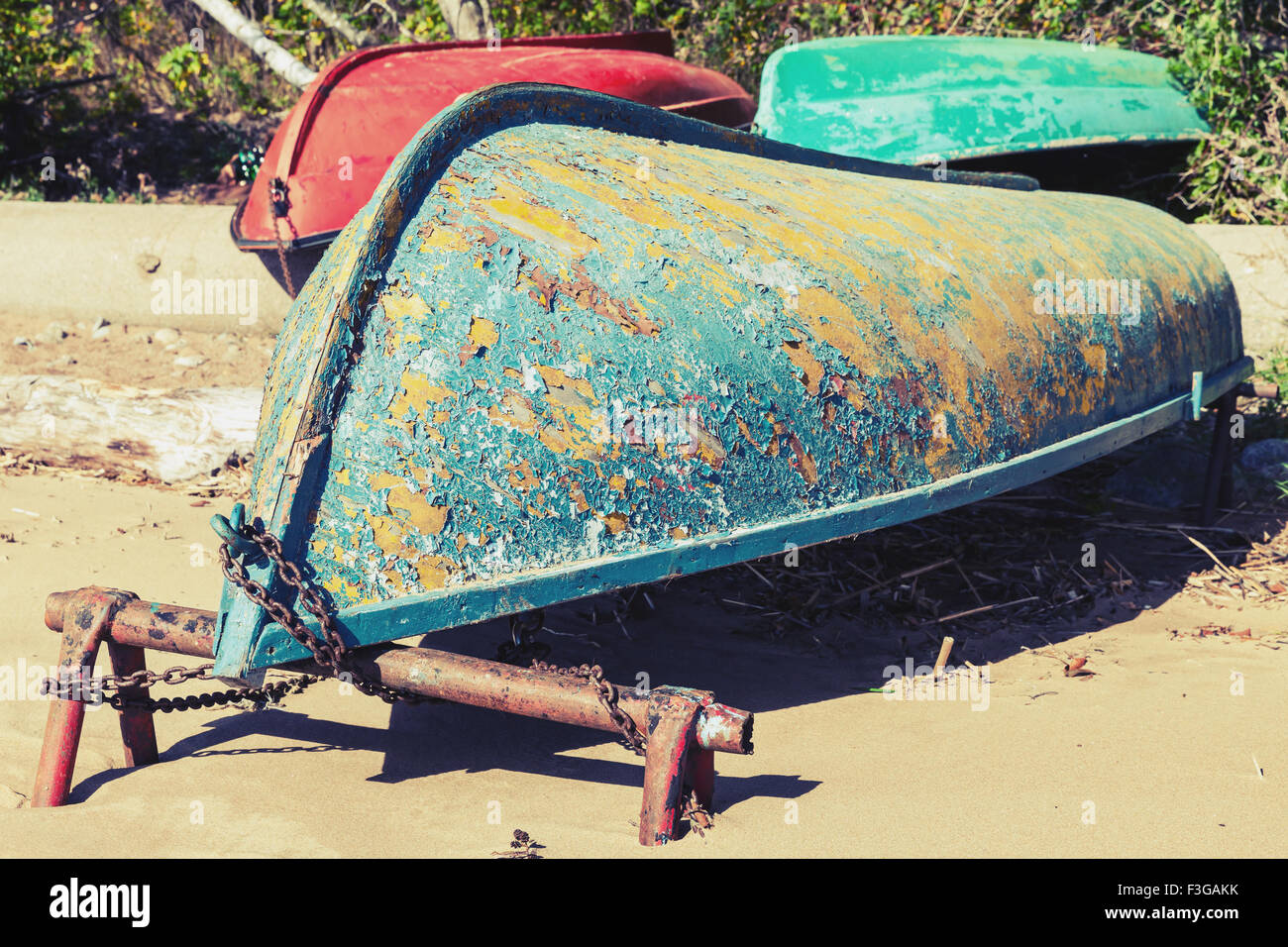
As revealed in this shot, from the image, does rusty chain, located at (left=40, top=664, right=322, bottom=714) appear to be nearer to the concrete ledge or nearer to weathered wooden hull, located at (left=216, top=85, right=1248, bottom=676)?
weathered wooden hull, located at (left=216, top=85, right=1248, bottom=676)

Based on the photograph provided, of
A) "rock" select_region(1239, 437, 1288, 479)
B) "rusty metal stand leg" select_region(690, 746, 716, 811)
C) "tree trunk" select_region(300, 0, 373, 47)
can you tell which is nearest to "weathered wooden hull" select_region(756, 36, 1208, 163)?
"rock" select_region(1239, 437, 1288, 479)

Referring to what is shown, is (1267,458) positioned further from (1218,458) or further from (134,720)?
(134,720)

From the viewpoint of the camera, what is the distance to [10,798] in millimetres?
2523

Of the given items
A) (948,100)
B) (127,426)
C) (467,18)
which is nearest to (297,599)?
(127,426)

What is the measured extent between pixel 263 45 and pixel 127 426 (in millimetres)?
4727

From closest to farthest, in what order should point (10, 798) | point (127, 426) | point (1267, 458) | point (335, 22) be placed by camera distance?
point (10, 798), point (127, 426), point (1267, 458), point (335, 22)

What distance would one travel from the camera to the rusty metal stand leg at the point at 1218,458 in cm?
477

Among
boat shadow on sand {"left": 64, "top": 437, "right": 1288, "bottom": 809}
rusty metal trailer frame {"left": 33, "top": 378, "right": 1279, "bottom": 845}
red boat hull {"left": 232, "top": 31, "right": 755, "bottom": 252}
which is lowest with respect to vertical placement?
boat shadow on sand {"left": 64, "top": 437, "right": 1288, "bottom": 809}

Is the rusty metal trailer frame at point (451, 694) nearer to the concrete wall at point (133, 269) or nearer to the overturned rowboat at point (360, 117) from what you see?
the overturned rowboat at point (360, 117)

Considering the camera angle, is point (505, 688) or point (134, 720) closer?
point (505, 688)

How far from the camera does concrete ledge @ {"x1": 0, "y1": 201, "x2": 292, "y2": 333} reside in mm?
6621

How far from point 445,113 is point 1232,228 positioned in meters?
5.55

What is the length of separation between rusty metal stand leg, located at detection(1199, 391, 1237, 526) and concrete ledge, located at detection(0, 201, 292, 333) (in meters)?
5.10

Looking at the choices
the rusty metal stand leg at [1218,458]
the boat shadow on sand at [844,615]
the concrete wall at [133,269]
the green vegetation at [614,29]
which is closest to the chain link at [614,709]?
the boat shadow on sand at [844,615]
